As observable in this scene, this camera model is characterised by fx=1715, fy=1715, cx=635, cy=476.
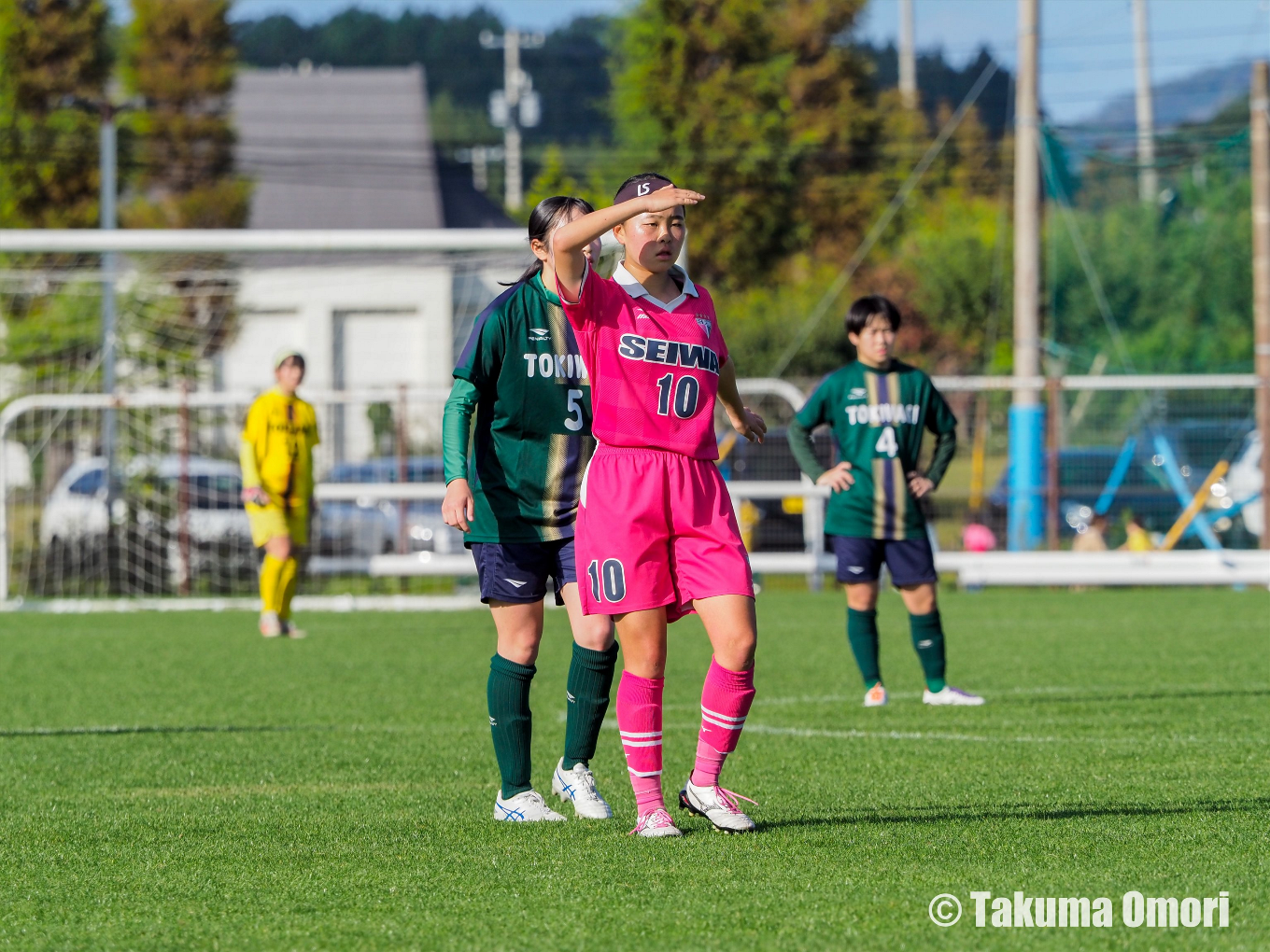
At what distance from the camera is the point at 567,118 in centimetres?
11575

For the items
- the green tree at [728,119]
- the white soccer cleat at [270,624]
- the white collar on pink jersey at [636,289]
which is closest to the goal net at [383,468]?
the white soccer cleat at [270,624]

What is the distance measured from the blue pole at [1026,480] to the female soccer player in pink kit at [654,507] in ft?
45.1

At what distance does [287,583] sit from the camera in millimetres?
12430

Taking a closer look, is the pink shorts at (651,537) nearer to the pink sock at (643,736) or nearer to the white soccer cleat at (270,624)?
the pink sock at (643,736)

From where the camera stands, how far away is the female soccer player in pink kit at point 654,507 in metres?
4.66

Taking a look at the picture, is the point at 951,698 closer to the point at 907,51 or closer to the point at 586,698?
the point at 586,698

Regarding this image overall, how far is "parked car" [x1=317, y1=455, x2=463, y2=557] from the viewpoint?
1709cm

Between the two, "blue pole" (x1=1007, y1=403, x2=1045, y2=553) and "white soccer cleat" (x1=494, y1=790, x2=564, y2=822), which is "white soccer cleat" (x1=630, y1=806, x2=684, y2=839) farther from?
"blue pole" (x1=1007, y1=403, x2=1045, y2=553)

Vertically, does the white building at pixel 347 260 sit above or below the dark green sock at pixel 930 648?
above

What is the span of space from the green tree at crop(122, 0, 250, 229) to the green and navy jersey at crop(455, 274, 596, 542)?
32.3m

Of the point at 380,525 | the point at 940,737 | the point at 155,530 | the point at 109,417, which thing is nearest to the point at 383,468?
the point at 380,525

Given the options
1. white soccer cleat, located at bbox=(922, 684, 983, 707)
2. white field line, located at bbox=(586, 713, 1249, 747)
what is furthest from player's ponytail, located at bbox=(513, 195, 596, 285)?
white soccer cleat, located at bbox=(922, 684, 983, 707)

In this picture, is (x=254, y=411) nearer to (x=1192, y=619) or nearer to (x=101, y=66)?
(x=1192, y=619)

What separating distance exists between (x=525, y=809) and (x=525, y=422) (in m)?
1.16
